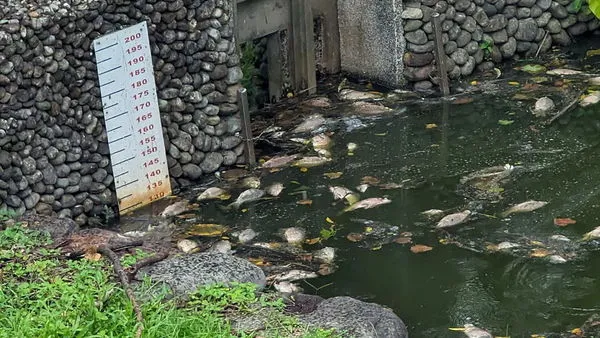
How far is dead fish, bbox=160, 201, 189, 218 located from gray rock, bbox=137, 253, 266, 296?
220 centimetres

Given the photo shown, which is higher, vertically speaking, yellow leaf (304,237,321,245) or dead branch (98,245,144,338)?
dead branch (98,245,144,338)

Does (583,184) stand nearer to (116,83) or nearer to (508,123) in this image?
(508,123)

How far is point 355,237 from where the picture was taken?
28.5 ft

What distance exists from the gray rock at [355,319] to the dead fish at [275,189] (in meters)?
2.86

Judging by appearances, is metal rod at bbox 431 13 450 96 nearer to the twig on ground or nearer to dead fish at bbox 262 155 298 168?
the twig on ground

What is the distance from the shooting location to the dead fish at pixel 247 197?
9445 millimetres

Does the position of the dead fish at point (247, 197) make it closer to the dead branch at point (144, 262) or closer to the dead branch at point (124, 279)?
the dead branch at point (144, 262)

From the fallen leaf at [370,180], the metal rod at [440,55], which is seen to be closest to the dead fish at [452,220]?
the fallen leaf at [370,180]

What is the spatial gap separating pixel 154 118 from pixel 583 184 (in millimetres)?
3267

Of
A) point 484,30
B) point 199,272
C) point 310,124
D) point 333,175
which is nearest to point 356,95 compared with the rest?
point 310,124

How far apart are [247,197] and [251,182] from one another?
37cm

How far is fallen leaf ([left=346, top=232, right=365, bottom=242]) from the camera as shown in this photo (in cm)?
867

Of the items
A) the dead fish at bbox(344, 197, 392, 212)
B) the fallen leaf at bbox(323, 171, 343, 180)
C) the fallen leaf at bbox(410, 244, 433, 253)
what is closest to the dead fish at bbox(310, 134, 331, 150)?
the fallen leaf at bbox(323, 171, 343, 180)

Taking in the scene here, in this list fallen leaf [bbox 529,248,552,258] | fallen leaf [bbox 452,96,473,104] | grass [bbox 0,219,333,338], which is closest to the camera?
grass [bbox 0,219,333,338]
